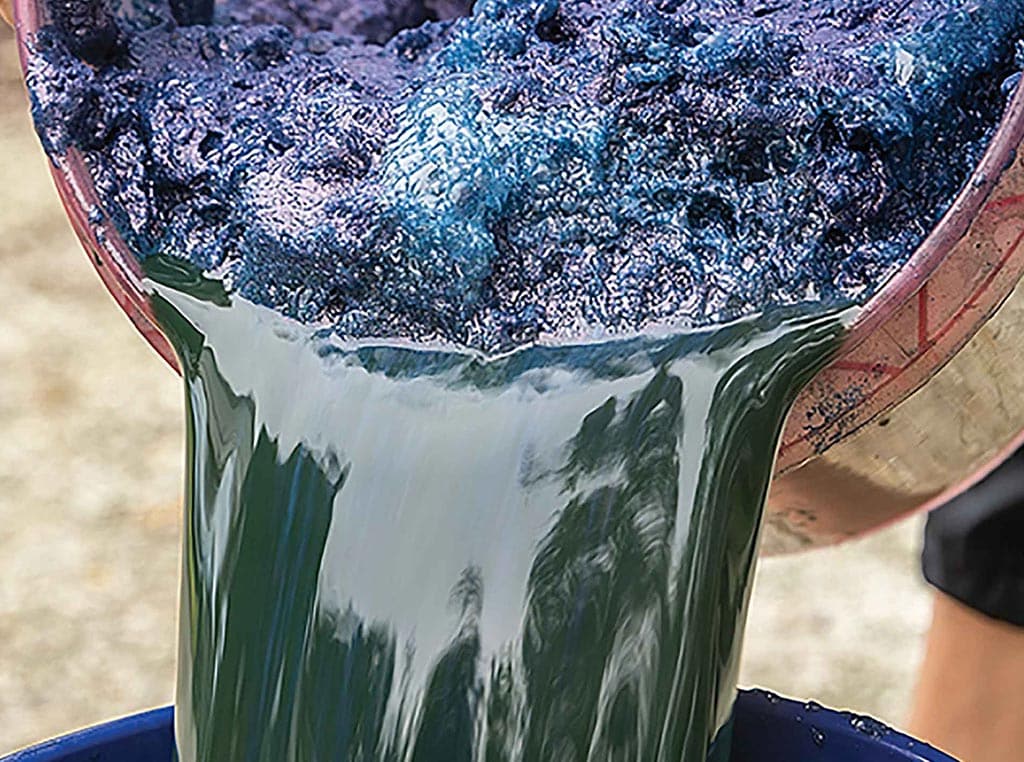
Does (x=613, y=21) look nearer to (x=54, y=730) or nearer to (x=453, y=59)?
(x=453, y=59)

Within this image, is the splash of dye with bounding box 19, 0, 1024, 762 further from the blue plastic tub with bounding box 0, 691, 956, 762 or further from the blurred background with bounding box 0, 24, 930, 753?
the blurred background with bounding box 0, 24, 930, 753

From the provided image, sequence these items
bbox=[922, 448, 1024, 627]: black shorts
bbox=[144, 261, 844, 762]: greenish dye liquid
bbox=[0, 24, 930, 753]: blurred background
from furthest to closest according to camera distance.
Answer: bbox=[0, 24, 930, 753]: blurred background
bbox=[922, 448, 1024, 627]: black shorts
bbox=[144, 261, 844, 762]: greenish dye liquid

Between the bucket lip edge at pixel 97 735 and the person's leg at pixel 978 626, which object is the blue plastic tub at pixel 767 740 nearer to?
the bucket lip edge at pixel 97 735

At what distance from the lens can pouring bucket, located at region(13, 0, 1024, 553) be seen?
0.50 meters

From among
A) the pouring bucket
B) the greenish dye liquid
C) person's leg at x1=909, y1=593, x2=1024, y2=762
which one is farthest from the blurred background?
the greenish dye liquid

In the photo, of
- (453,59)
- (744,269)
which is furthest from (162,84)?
(744,269)

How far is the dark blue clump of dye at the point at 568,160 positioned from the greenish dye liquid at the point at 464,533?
0.01m

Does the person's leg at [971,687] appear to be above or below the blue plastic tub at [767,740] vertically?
below

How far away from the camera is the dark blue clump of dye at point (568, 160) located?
47 centimetres

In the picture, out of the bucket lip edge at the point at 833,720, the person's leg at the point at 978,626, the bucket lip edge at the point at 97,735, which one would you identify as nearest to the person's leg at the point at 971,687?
the person's leg at the point at 978,626

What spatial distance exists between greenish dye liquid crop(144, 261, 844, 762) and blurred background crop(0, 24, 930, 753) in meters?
0.78

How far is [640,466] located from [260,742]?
0.47ft

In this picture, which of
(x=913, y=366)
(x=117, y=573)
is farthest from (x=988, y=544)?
(x=117, y=573)

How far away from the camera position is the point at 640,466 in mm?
475
